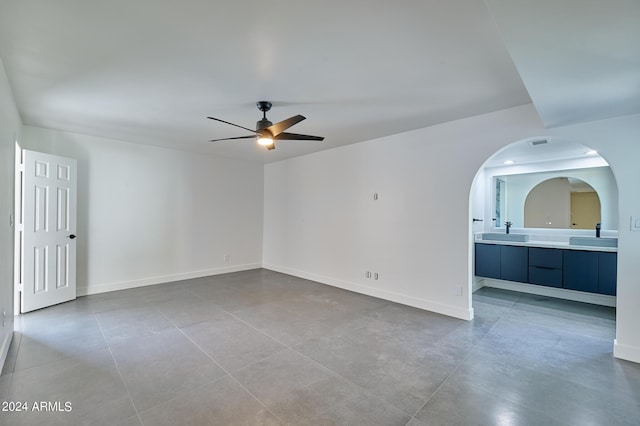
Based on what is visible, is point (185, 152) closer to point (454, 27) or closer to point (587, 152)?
point (454, 27)

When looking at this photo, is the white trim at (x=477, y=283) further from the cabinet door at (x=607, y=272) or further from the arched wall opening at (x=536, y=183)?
the cabinet door at (x=607, y=272)

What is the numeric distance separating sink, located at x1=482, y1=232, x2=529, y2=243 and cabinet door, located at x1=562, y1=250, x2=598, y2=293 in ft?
2.39

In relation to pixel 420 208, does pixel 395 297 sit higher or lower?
lower

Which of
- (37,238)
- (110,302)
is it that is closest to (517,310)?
(110,302)

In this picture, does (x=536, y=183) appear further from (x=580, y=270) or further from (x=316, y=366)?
(x=316, y=366)

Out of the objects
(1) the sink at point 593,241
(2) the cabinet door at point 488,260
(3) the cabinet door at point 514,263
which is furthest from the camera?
(2) the cabinet door at point 488,260

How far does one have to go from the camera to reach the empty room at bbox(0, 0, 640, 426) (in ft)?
6.10

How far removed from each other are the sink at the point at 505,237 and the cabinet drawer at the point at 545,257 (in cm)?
42

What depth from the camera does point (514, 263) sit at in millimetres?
4793

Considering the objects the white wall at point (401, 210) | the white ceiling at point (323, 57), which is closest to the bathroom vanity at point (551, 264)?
the white wall at point (401, 210)

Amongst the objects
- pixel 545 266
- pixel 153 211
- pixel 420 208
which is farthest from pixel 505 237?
pixel 153 211

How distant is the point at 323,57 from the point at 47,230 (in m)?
4.45

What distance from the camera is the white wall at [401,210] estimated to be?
3621 mm

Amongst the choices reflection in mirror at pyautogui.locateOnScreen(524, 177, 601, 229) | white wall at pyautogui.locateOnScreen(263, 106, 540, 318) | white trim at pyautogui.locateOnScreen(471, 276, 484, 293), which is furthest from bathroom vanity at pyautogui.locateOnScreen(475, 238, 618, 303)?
white wall at pyautogui.locateOnScreen(263, 106, 540, 318)
